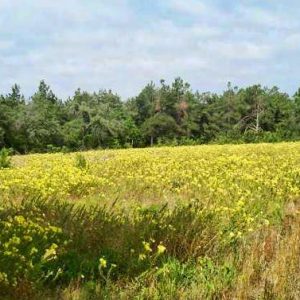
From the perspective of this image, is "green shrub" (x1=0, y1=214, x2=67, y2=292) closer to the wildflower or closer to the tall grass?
the tall grass

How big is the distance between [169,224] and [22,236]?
1.79m

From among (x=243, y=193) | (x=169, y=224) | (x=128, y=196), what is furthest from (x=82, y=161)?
(x=169, y=224)

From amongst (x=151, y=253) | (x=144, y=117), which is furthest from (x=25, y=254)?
(x=144, y=117)

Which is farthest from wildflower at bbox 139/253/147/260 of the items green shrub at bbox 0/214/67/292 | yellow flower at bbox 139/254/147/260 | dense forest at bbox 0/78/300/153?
dense forest at bbox 0/78/300/153

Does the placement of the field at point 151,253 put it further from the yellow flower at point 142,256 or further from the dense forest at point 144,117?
the dense forest at point 144,117

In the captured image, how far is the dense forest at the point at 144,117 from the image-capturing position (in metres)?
67.9

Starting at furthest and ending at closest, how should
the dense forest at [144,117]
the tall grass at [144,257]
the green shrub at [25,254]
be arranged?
the dense forest at [144,117] → the tall grass at [144,257] → the green shrub at [25,254]

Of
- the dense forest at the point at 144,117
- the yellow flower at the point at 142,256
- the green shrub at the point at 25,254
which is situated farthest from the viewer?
the dense forest at the point at 144,117

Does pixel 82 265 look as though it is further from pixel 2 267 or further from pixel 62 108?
pixel 62 108

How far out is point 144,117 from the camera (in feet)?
317

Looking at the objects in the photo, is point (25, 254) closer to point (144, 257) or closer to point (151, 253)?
point (144, 257)

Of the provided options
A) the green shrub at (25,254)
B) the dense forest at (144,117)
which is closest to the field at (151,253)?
the green shrub at (25,254)

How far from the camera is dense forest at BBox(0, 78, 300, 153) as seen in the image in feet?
223

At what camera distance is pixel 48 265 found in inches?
173
